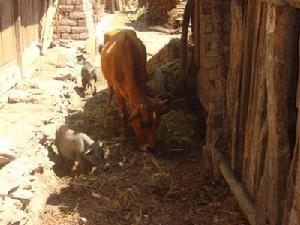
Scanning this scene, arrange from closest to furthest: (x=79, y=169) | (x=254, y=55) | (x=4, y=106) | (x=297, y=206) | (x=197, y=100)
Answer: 1. (x=297, y=206)
2. (x=254, y=55)
3. (x=79, y=169)
4. (x=4, y=106)
5. (x=197, y=100)

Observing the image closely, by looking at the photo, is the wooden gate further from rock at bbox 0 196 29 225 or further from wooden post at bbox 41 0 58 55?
rock at bbox 0 196 29 225

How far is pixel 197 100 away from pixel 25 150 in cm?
412

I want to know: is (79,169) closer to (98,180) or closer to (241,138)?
(98,180)

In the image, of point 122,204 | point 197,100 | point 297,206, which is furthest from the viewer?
point 197,100

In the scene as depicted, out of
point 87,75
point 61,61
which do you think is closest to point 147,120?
point 87,75

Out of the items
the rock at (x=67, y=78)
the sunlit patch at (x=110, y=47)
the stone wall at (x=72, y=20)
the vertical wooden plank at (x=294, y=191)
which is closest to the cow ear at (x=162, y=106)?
the sunlit patch at (x=110, y=47)

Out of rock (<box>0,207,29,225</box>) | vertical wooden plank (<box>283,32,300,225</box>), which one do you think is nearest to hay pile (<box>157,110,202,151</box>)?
rock (<box>0,207,29,225</box>)

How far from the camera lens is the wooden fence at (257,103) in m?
4.27

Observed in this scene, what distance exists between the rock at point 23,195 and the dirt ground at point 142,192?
1.73 feet

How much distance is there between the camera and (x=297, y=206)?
4004mm

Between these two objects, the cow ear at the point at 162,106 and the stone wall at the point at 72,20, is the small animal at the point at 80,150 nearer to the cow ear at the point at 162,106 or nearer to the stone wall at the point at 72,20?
the cow ear at the point at 162,106

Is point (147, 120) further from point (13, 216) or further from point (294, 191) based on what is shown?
point (294, 191)

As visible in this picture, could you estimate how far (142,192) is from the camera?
669cm

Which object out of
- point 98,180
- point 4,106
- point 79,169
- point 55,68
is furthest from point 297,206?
point 55,68
